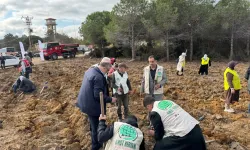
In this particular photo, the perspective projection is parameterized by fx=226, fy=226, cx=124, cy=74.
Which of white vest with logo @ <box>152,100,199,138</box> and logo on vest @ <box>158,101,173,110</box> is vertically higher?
logo on vest @ <box>158,101,173,110</box>

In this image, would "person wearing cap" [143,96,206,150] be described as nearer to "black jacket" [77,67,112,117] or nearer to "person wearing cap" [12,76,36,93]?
"black jacket" [77,67,112,117]

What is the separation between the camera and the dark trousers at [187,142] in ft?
8.87

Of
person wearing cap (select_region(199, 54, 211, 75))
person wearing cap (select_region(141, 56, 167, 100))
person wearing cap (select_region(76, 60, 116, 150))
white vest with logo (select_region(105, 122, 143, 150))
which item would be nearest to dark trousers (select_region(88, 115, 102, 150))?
person wearing cap (select_region(76, 60, 116, 150))

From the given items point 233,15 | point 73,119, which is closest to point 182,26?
point 233,15

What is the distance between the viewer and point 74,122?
220 inches

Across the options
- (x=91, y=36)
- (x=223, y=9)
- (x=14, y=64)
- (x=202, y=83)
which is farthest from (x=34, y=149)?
(x=91, y=36)

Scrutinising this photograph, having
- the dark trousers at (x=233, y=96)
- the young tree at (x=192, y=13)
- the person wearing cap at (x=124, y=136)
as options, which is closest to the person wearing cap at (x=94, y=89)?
the person wearing cap at (x=124, y=136)

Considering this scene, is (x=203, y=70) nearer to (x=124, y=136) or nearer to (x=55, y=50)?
(x=124, y=136)

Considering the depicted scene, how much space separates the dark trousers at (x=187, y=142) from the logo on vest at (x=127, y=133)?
52 centimetres

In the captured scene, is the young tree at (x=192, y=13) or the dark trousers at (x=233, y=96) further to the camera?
the young tree at (x=192, y=13)

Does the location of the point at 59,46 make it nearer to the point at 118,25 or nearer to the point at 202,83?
the point at 118,25

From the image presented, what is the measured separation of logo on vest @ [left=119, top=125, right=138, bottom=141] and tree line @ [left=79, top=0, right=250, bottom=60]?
61.0 ft

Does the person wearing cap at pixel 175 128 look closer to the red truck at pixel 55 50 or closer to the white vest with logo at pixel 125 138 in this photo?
the white vest with logo at pixel 125 138

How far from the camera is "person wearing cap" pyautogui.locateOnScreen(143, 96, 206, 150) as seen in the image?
2.70 meters
